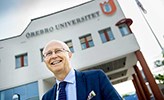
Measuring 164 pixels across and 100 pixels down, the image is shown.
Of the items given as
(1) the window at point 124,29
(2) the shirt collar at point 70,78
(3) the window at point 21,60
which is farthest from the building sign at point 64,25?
(2) the shirt collar at point 70,78

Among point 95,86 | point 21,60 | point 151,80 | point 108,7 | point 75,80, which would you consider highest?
point 108,7

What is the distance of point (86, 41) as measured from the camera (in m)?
11.7

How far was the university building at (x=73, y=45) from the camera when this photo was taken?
35.6ft

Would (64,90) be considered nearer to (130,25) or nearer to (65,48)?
(65,48)

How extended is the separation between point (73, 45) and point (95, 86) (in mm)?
10239

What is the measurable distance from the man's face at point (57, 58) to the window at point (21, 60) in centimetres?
1103

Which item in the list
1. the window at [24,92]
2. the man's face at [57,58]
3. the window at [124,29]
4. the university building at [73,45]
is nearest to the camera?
the man's face at [57,58]

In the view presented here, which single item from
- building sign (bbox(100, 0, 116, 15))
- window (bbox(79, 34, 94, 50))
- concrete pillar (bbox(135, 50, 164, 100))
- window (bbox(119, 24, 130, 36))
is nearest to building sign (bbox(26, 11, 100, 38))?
building sign (bbox(100, 0, 116, 15))

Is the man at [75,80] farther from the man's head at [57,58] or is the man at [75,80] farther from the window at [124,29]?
the window at [124,29]

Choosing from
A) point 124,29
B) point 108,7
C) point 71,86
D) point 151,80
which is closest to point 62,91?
point 71,86

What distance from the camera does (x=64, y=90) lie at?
150 centimetres

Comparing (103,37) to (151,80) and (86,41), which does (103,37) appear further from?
(151,80)

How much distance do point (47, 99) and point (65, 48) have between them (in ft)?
1.98

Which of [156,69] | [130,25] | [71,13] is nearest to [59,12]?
[71,13]
